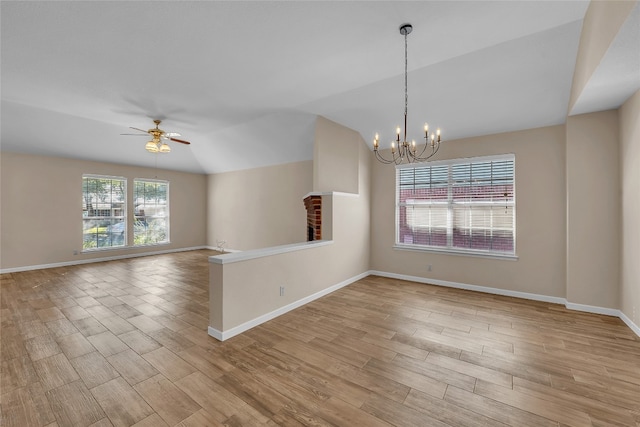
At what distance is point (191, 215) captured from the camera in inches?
337

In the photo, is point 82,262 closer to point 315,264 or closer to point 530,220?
point 315,264

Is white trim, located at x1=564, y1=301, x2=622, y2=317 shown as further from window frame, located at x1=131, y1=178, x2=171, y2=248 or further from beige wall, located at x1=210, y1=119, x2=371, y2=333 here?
window frame, located at x1=131, y1=178, x2=171, y2=248

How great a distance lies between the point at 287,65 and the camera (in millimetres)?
3045

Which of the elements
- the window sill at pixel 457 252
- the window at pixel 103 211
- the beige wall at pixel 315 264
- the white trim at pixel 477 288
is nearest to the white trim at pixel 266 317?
the beige wall at pixel 315 264

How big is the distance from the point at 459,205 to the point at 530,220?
3.27ft

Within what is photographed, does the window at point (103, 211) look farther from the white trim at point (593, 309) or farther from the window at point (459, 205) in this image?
the white trim at point (593, 309)

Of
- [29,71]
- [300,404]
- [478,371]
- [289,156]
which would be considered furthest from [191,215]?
[478,371]

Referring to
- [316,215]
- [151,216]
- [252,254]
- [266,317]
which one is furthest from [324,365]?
[151,216]

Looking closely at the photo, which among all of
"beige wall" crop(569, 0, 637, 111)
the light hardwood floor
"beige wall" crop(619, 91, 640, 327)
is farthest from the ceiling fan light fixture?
"beige wall" crop(619, 91, 640, 327)

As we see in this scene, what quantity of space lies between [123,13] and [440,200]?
15.8 feet

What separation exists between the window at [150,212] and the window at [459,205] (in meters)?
6.79

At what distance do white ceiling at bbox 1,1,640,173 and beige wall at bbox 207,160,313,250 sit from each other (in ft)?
5.02

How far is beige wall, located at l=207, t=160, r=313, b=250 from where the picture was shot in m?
6.39

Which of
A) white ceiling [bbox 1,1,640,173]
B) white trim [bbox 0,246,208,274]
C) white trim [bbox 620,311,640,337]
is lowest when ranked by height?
white trim [bbox 620,311,640,337]
